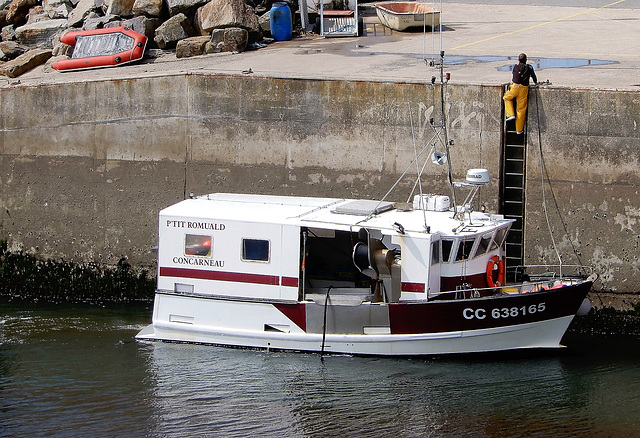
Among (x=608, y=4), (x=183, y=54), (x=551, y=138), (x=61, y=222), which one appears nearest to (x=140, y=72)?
(x=183, y=54)

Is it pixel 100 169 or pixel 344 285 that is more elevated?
pixel 100 169

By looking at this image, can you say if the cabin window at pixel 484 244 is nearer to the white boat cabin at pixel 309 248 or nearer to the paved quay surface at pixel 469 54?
the white boat cabin at pixel 309 248

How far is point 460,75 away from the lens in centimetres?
1758

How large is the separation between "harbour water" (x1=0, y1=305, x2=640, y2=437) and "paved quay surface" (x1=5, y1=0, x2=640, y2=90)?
4.88m

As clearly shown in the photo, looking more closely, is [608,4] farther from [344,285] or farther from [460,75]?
[344,285]

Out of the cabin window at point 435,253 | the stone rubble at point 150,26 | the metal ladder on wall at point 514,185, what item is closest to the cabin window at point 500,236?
the cabin window at point 435,253

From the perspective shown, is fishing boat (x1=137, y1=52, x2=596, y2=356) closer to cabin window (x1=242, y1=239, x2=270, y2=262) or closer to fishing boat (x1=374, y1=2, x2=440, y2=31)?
cabin window (x1=242, y1=239, x2=270, y2=262)

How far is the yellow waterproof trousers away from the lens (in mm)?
15859

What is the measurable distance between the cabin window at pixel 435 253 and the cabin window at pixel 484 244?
0.64 m

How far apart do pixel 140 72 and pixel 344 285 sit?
6.53 meters

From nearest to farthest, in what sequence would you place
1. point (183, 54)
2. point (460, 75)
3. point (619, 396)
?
point (619, 396) → point (460, 75) → point (183, 54)

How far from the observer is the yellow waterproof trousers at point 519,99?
1586 centimetres

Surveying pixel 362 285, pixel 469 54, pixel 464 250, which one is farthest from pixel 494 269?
pixel 469 54

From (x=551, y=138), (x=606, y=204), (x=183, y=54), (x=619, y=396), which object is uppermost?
(x=183, y=54)
